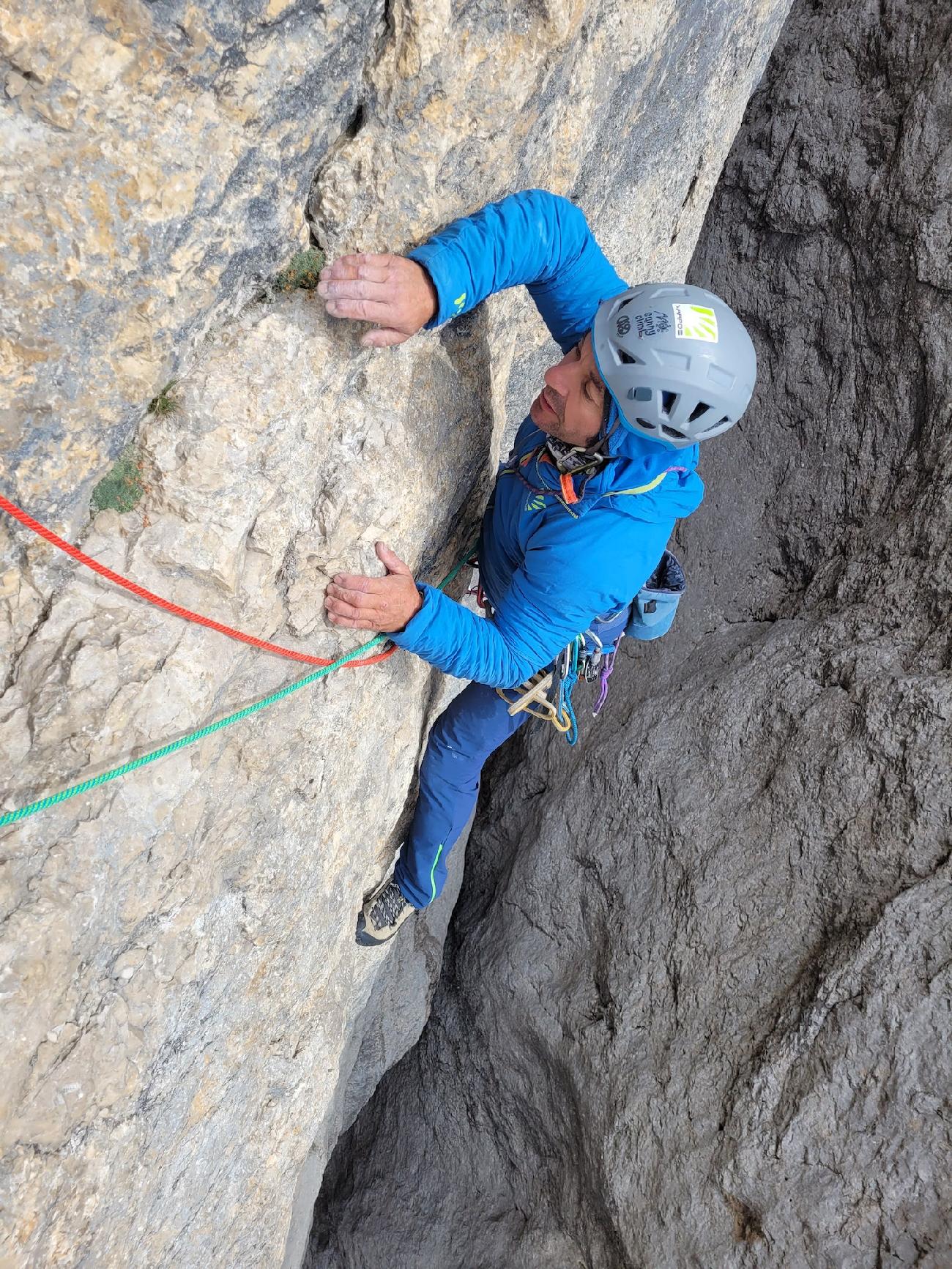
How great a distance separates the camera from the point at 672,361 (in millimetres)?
2664

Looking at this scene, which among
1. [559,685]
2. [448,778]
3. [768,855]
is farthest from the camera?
[768,855]

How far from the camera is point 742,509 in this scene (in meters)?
5.94

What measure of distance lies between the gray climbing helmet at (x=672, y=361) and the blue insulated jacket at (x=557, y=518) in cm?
17

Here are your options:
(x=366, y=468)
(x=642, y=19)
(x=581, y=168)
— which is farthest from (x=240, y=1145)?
(x=642, y=19)

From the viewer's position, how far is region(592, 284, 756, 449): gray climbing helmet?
2.67 meters

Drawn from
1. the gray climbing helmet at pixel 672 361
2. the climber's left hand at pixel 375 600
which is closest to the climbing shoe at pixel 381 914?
the climber's left hand at pixel 375 600

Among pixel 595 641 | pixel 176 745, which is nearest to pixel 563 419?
pixel 595 641

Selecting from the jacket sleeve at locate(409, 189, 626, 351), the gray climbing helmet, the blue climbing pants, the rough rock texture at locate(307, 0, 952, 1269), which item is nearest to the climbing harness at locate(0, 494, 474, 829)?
the blue climbing pants

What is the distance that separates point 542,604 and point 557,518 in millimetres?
309

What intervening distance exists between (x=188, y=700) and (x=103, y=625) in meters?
0.33

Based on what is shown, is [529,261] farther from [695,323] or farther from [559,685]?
[559,685]

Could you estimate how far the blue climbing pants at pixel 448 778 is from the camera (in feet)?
13.1

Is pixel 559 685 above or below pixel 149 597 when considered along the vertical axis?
below

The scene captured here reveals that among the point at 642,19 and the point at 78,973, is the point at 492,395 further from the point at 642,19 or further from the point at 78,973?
the point at 78,973
